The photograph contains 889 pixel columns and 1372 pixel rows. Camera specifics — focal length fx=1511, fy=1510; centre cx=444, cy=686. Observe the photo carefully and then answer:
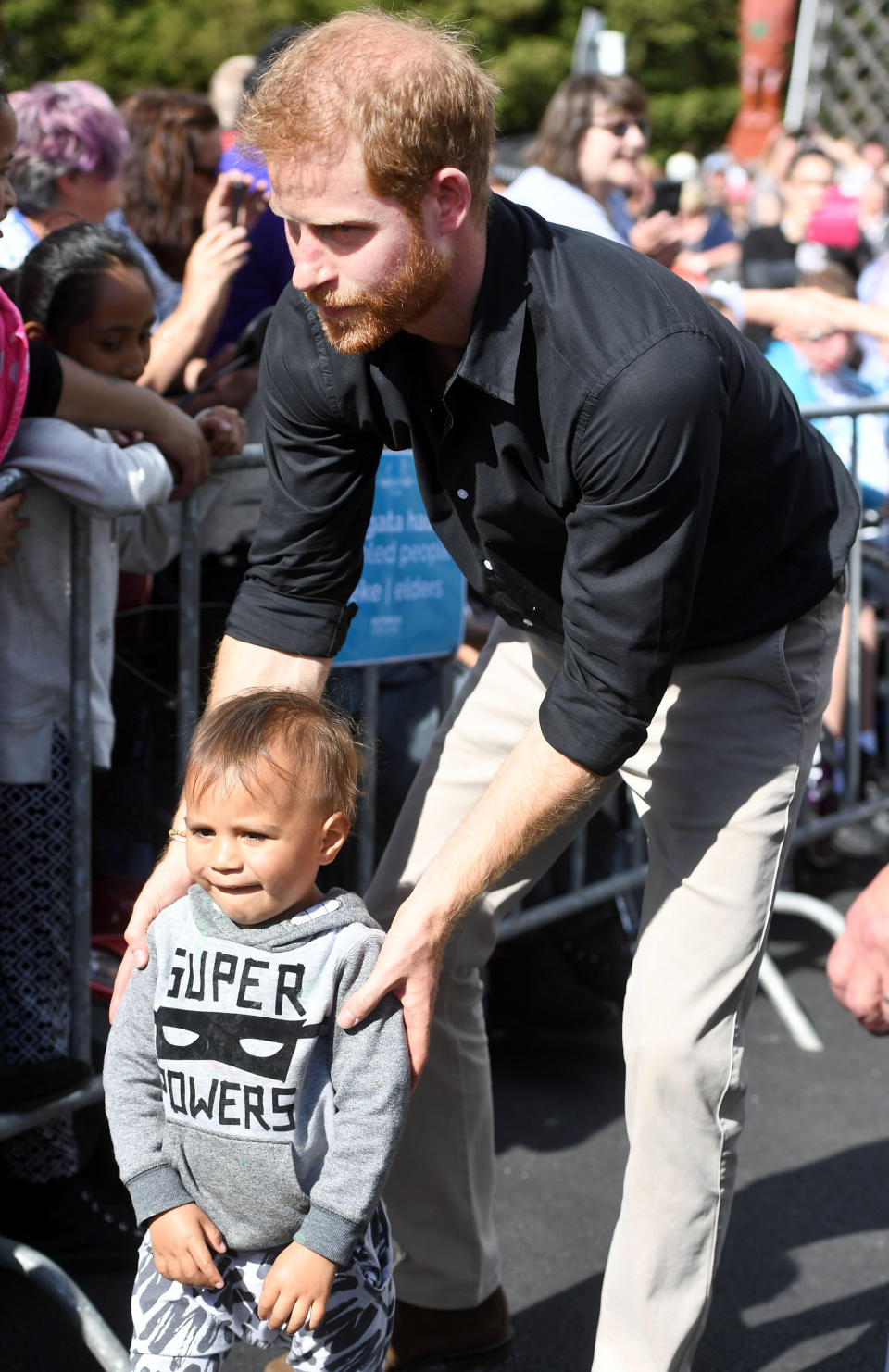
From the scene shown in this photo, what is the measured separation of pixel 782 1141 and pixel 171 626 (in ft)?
6.25

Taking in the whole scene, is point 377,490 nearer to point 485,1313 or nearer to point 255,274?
point 255,274

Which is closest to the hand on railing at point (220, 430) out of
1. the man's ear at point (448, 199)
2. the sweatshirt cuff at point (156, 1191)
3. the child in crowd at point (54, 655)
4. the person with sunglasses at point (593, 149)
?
the child in crowd at point (54, 655)

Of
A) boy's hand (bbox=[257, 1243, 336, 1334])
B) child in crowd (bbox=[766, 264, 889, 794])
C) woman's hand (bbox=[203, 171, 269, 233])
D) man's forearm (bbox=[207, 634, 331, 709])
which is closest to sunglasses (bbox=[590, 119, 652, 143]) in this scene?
child in crowd (bbox=[766, 264, 889, 794])

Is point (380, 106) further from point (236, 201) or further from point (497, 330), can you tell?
point (236, 201)

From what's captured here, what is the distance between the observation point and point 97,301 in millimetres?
3090

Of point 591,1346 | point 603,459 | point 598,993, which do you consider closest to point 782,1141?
point 598,993

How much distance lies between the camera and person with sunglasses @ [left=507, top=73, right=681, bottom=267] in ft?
17.0

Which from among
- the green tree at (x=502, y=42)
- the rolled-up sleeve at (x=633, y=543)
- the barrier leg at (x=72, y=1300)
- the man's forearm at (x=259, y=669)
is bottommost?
the green tree at (x=502, y=42)

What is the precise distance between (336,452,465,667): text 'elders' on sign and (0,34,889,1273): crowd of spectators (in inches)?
9.0

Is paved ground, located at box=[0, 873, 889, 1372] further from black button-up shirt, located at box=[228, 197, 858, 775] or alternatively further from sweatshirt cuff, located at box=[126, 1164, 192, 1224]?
black button-up shirt, located at box=[228, 197, 858, 775]

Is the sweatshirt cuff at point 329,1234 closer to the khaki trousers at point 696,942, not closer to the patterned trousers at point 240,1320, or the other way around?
the patterned trousers at point 240,1320

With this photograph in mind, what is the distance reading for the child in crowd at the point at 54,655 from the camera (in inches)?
111

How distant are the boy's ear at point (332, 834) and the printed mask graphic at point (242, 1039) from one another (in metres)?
0.23

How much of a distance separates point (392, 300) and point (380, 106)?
0.79 feet
